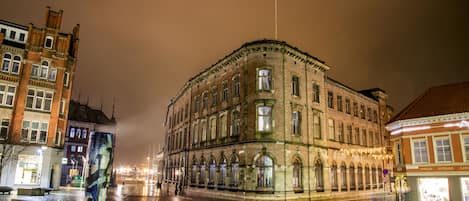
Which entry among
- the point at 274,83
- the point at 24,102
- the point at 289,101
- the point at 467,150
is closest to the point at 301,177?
the point at 289,101

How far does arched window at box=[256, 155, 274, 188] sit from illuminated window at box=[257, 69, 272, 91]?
6332 mm

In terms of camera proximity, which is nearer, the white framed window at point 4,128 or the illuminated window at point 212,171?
the white framed window at point 4,128

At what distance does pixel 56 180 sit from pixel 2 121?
8.58 metres

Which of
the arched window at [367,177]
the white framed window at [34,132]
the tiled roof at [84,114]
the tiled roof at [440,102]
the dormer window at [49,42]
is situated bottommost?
the arched window at [367,177]

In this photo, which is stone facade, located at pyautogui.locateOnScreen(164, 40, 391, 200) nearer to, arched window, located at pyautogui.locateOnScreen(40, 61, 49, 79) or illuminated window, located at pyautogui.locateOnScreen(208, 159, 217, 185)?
illuminated window, located at pyautogui.locateOnScreen(208, 159, 217, 185)

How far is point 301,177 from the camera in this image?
2858cm

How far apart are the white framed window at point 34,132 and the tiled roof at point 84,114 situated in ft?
107

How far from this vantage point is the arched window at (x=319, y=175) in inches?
1203

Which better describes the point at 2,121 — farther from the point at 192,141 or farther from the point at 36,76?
the point at 192,141

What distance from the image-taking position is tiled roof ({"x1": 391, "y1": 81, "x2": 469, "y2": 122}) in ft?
74.1

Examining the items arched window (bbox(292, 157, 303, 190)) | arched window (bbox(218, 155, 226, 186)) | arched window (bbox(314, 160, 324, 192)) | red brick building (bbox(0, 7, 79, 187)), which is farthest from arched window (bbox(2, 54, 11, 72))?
arched window (bbox(314, 160, 324, 192))

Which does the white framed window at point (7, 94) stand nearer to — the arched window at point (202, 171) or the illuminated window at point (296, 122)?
the arched window at point (202, 171)

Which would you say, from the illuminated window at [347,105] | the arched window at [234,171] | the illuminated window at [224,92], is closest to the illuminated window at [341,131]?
the illuminated window at [347,105]

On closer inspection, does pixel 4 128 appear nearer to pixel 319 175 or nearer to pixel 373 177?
pixel 319 175
